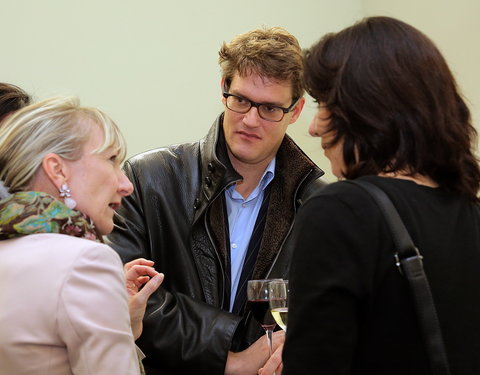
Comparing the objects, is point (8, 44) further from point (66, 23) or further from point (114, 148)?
point (114, 148)

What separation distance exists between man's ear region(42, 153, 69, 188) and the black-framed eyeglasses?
4.08ft

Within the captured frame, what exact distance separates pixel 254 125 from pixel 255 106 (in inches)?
3.7

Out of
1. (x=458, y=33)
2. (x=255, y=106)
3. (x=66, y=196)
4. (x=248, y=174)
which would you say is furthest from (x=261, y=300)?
(x=458, y=33)

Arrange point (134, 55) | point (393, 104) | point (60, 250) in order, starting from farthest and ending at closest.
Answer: point (134, 55) → point (60, 250) → point (393, 104)

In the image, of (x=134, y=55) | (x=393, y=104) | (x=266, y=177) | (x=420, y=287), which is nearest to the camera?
(x=420, y=287)

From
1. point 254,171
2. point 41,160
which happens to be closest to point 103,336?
point 41,160

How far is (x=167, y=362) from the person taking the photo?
8.01 feet

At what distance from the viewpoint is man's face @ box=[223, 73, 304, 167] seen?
2.78 m

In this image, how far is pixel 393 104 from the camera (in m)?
Answer: 1.36

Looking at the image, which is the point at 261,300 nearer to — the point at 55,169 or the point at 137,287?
the point at 137,287

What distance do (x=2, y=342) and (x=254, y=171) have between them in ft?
5.07

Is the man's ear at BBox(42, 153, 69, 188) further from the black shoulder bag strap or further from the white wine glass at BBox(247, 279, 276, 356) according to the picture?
the black shoulder bag strap

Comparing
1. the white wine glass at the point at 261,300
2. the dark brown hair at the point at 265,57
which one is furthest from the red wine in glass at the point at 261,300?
the dark brown hair at the point at 265,57

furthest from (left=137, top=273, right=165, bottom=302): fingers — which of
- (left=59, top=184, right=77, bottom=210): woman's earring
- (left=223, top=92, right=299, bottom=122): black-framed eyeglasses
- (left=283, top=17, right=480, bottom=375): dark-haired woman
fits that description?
(left=223, top=92, right=299, bottom=122): black-framed eyeglasses
